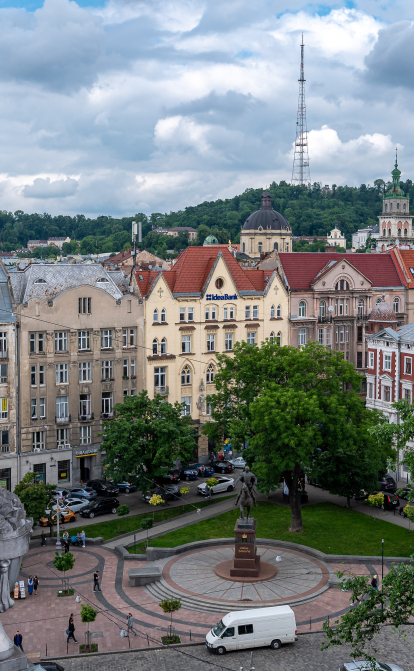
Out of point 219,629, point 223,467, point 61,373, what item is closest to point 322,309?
point 223,467

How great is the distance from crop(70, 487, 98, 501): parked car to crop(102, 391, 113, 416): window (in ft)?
31.9

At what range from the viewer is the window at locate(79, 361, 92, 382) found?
76387 millimetres

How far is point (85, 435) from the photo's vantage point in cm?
7688

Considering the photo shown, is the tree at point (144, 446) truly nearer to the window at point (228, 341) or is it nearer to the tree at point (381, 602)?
the window at point (228, 341)

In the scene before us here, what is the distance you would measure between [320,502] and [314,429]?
13.6 meters

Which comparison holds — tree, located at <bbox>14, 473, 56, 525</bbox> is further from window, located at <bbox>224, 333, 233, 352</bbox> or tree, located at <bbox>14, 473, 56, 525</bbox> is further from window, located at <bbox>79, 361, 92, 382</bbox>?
window, located at <bbox>224, 333, 233, 352</bbox>

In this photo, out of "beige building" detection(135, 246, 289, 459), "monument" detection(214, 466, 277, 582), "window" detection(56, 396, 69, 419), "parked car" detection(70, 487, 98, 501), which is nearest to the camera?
"monument" detection(214, 466, 277, 582)

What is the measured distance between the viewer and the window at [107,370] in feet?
256

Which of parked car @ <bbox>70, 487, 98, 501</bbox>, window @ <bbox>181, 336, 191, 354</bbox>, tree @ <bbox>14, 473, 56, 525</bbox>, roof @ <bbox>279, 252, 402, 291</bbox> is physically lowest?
parked car @ <bbox>70, 487, 98, 501</bbox>

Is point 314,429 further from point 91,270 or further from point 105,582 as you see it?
point 91,270

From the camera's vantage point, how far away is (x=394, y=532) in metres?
59.2

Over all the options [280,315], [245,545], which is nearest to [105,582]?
[245,545]

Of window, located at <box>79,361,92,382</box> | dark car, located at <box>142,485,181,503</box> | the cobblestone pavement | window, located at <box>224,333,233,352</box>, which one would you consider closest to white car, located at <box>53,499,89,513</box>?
dark car, located at <box>142,485,181,503</box>

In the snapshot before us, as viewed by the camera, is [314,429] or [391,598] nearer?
[391,598]
